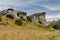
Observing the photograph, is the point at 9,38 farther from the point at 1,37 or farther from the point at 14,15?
the point at 14,15

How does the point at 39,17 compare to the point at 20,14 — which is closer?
the point at 20,14

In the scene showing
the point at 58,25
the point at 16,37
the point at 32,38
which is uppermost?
the point at 16,37

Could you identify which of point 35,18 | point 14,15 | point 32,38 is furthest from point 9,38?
point 35,18

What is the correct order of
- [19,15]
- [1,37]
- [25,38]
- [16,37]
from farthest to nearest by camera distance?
[19,15]
[25,38]
[16,37]
[1,37]

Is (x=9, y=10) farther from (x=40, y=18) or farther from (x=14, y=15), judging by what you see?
(x=40, y=18)

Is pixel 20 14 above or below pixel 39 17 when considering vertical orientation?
above

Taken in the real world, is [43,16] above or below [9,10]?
below

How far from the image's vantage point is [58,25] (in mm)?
92250

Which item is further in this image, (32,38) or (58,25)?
(58,25)

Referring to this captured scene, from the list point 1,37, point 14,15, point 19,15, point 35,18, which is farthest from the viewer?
point 35,18

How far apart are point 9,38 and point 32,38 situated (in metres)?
3.37

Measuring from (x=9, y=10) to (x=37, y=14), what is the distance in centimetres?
2091

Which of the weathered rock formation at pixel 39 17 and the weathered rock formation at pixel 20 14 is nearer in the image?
the weathered rock formation at pixel 20 14

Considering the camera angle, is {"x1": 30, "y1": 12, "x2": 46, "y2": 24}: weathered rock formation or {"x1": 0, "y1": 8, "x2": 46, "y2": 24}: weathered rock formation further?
{"x1": 30, "y1": 12, "x2": 46, "y2": 24}: weathered rock formation
